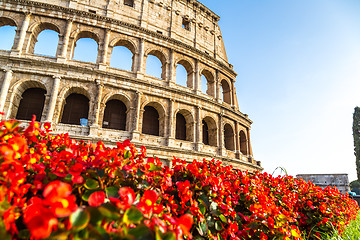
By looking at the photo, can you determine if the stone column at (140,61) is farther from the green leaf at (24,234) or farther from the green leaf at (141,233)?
the green leaf at (141,233)

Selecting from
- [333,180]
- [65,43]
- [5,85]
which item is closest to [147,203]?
[5,85]

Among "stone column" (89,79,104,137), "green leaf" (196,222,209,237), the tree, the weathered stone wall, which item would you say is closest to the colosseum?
"stone column" (89,79,104,137)

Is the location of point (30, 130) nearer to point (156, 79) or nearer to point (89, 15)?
point (156, 79)

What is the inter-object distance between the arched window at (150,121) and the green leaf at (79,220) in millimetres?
13048

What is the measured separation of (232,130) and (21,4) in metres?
17.9

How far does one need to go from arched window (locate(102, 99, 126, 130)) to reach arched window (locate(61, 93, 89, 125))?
1327 mm

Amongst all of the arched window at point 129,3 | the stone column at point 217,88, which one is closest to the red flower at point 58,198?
the stone column at point 217,88

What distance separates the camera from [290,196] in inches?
138

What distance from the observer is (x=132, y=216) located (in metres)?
0.94

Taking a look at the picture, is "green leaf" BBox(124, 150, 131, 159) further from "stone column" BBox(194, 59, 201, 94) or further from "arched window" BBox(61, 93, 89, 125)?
"stone column" BBox(194, 59, 201, 94)

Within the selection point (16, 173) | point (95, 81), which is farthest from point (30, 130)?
point (95, 81)

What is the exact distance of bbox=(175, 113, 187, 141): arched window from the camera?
1483cm

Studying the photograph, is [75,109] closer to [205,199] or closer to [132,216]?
[205,199]

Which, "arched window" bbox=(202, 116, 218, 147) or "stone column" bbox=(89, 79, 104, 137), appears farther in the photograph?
"arched window" bbox=(202, 116, 218, 147)
